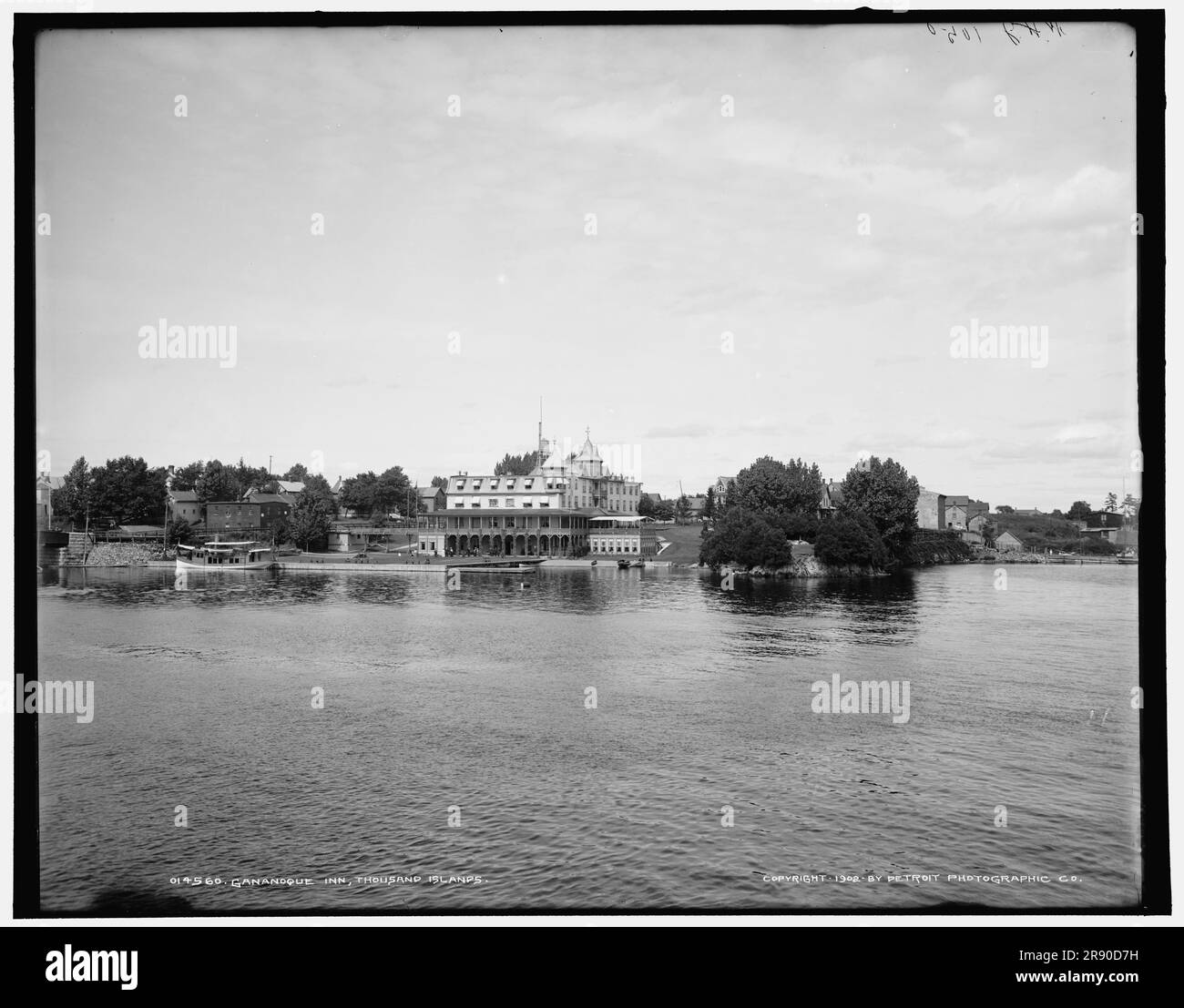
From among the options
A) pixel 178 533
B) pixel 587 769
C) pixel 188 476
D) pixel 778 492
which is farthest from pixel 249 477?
pixel 587 769

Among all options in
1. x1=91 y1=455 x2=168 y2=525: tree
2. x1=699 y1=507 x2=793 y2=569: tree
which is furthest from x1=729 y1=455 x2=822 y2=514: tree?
x1=91 y1=455 x2=168 y2=525: tree

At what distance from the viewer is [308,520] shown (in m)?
41.2

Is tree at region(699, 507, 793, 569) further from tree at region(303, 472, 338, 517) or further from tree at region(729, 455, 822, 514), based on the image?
tree at region(303, 472, 338, 517)

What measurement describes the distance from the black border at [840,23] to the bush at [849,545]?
27.4 metres

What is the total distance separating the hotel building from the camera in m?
39.1

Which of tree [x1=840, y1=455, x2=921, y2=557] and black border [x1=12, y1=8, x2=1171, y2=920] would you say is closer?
black border [x1=12, y1=8, x2=1171, y2=920]

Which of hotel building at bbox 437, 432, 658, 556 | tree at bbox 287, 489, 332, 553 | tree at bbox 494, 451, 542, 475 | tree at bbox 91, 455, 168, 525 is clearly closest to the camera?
tree at bbox 91, 455, 168, 525

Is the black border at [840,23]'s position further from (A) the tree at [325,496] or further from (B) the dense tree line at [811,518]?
(A) the tree at [325,496]

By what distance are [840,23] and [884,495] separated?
31817mm

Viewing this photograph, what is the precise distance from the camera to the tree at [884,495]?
34938 mm

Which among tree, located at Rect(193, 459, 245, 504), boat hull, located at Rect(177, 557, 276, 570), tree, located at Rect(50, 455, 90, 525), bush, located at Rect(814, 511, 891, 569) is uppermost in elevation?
tree, located at Rect(193, 459, 245, 504)

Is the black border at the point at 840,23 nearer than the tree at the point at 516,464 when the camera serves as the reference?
Yes

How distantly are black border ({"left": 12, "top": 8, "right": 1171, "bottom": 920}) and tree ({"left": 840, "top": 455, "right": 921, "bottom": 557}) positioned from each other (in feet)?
99.8

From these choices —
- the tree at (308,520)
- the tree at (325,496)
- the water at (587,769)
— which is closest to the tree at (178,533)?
the tree at (308,520)
